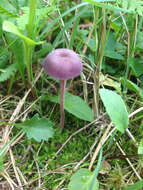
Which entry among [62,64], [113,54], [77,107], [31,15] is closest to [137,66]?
[113,54]

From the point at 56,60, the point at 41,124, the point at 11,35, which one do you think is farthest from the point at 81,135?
the point at 11,35

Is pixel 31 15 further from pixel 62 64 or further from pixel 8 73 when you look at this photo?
pixel 8 73

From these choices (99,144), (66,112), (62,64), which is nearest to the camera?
(62,64)

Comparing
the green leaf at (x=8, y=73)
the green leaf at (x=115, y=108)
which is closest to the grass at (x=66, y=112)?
the green leaf at (x=8, y=73)

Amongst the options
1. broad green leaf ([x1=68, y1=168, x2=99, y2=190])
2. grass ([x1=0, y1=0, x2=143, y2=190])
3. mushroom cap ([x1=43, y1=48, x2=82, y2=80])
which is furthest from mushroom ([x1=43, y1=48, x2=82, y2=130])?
broad green leaf ([x1=68, y1=168, x2=99, y2=190])

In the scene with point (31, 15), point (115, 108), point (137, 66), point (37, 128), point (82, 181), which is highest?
point (31, 15)

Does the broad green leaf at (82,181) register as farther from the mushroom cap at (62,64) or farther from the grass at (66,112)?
the mushroom cap at (62,64)

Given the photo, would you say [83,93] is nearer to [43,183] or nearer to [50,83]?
[50,83]
